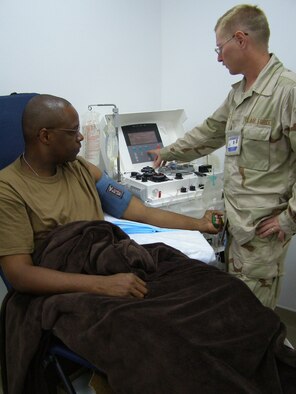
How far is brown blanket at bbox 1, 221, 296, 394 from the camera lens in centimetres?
85

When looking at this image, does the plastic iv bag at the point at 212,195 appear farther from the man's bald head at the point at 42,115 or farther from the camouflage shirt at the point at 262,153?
the man's bald head at the point at 42,115

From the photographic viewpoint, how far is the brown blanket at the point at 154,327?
850 millimetres

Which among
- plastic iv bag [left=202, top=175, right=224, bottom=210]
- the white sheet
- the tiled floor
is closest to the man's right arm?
the white sheet

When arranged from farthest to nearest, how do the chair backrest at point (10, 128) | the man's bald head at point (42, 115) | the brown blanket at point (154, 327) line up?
1. the chair backrest at point (10, 128)
2. the man's bald head at point (42, 115)
3. the brown blanket at point (154, 327)

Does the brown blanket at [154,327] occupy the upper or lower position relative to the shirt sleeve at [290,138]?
lower

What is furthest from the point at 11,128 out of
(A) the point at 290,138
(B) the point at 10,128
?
(A) the point at 290,138

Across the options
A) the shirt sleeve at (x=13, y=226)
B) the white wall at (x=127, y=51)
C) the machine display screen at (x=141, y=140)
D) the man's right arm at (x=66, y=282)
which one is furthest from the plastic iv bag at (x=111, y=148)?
the man's right arm at (x=66, y=282)

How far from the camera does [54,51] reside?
190 cm

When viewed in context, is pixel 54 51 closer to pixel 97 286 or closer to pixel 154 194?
pixel 154 194

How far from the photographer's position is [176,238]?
4.66ft

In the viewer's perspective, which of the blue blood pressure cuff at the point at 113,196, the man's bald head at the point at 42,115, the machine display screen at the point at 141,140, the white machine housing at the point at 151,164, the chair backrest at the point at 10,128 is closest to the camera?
the man's bald head at the point at 42,115

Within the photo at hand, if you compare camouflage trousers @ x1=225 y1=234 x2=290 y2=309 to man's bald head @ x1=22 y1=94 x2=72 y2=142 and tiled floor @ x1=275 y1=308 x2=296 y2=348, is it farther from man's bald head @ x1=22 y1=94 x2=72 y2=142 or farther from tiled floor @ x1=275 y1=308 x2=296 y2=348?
man's bald head @ x1=22 y1=94 x2=72 y2=142

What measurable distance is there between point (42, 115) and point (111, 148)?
0.72m

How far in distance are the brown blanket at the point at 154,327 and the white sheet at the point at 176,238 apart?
129 millimetres
